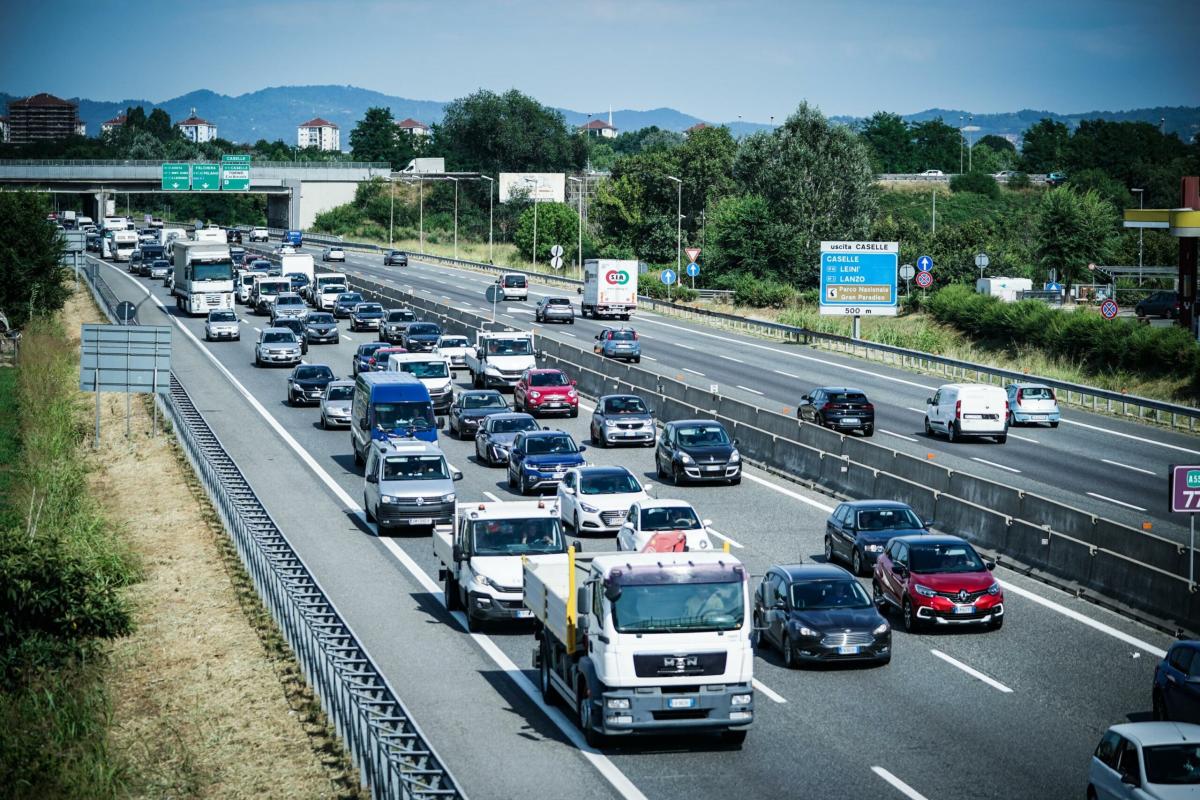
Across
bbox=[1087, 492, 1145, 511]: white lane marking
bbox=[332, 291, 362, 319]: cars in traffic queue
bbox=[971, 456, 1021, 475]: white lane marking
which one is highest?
bbox=[332, 291, 362, 319]: cars in traffic queue

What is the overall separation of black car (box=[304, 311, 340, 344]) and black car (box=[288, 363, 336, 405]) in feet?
52.2

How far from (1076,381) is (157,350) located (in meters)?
38.1

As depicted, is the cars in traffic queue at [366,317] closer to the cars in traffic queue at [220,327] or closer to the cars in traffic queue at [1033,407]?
the cars in traffic queue at [220,327]

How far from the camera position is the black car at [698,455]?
3956 centimetres

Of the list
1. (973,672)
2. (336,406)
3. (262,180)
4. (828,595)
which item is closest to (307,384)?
(336,406)

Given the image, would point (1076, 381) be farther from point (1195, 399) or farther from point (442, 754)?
point (442, 754)

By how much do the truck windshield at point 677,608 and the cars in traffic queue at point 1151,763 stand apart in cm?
487

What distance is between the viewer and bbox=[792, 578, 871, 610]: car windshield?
23923mm

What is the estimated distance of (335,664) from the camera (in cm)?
2050

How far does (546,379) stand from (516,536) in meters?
25.2

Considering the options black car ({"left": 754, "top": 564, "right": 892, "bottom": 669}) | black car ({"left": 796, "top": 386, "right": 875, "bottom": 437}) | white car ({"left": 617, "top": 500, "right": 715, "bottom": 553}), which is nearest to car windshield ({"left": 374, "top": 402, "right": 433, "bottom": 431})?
white car ({"left": 617, "top": 500, "right": 715, "bottom": 553})

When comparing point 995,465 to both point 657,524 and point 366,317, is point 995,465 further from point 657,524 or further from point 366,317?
point 366,317

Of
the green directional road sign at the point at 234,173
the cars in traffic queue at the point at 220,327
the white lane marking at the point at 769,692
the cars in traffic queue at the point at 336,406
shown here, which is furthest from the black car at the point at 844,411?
the green directional road sign at the point at 234,173

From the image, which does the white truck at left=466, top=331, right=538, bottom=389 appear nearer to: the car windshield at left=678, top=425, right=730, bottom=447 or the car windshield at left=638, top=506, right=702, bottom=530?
the car windshield at left=678, top=425, right=730, bottom=447
